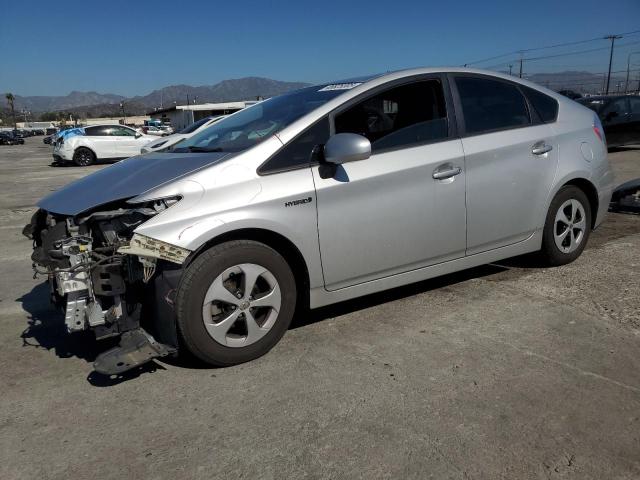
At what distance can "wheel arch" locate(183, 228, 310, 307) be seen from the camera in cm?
308

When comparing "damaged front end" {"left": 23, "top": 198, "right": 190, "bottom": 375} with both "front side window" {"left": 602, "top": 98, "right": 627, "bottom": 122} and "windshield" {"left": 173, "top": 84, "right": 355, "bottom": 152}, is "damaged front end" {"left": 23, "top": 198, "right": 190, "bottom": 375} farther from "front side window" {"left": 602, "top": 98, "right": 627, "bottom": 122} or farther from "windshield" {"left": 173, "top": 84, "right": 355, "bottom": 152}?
"front side window" {"left": 602, "top": 98, "right": 627, "bottom": 122}

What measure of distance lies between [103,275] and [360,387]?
1.52 metres

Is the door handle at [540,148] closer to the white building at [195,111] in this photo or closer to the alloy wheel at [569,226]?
the alloy wheel at [569,226]

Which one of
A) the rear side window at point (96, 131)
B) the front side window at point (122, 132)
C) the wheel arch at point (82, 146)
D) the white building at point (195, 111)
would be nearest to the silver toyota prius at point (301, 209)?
the wheel arch at point (82, 146)

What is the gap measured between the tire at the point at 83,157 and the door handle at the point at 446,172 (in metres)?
18.6

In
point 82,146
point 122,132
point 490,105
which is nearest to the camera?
point 490,105

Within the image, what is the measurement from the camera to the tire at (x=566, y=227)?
4.51 meters

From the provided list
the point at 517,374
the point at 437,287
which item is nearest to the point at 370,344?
the point at 517,374

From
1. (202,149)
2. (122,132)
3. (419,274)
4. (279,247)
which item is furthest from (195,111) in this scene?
(279,247)

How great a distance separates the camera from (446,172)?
3773 millimetres

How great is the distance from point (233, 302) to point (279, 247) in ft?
1.52

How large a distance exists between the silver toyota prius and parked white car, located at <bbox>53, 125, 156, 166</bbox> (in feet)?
56.4

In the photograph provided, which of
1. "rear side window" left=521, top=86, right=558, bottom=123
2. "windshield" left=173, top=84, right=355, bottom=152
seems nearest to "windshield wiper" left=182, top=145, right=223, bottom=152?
"windshield" left=173, top=84, right=355, bottom=152

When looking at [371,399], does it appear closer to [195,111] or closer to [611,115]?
[611,115]
